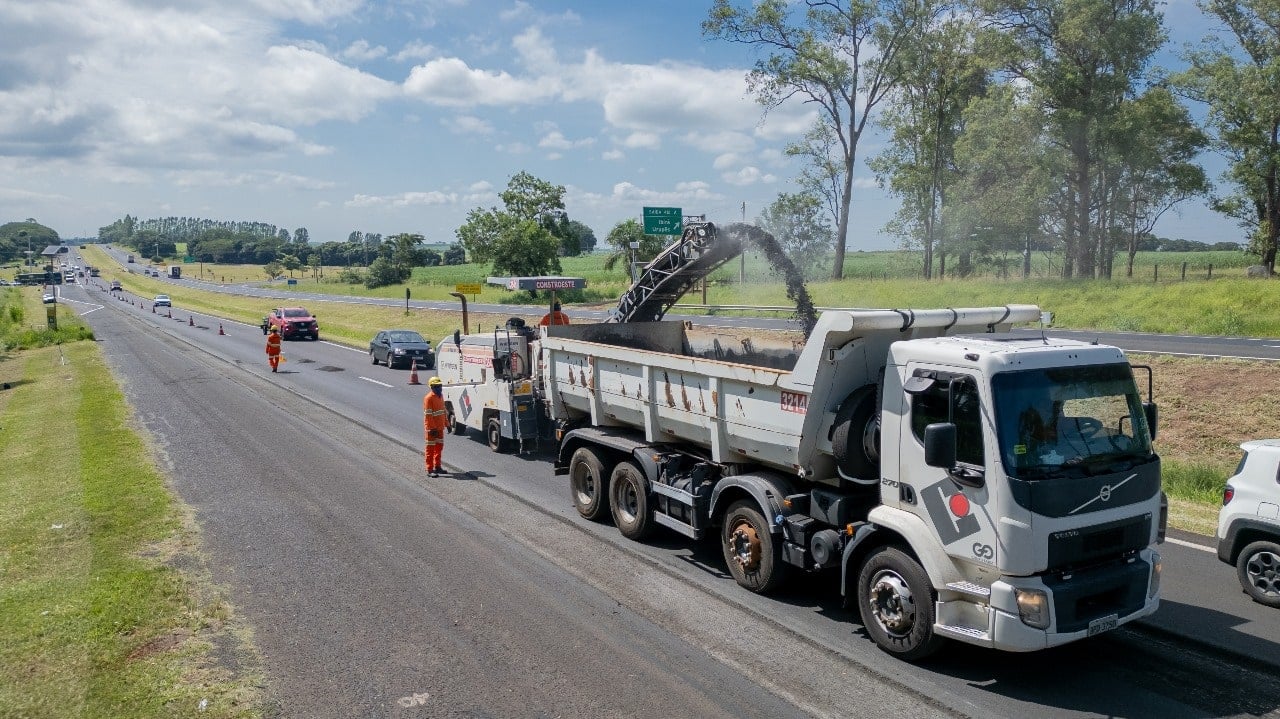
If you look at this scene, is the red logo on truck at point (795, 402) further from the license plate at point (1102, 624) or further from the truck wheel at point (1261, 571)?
the truck wheel at point (1261, 571)

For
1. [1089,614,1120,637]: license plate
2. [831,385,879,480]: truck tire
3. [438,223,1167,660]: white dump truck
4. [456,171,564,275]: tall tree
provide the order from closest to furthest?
1. [438,223,1167,660]: white dump truck
2. [1089,614,1120,637]: license plate
3. [831,385,879,480]: truck tire
4. [456,171,564,275]: tall tree

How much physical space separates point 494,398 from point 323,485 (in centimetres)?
325

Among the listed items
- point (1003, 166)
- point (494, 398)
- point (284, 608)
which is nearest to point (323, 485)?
point (494, 398)

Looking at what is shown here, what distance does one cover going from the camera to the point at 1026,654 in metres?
6.84

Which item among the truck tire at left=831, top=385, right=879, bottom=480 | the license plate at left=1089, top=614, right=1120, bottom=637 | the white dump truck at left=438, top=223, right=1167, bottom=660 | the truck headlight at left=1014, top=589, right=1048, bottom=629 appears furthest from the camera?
the truck tire at left=831, top=385, right=879, bottom=480

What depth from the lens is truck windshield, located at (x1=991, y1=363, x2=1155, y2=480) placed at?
235 inches

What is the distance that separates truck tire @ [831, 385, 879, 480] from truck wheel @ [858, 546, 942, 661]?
688mm

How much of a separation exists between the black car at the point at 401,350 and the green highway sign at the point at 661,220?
11455 millimetres

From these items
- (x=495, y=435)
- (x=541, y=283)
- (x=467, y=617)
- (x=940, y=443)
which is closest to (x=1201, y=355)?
(x=541, y=283)

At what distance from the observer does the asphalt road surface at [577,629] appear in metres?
6.09

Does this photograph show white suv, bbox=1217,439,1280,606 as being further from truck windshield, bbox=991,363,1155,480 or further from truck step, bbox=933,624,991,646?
truck step, bbox=933,624,991,646

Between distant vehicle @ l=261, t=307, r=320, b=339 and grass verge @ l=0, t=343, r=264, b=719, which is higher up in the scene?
distant vehicle @ l=261, t=307, r=320, b=339

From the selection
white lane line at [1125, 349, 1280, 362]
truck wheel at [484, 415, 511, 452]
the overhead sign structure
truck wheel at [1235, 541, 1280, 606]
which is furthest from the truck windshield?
white lane line at [1125, 349, 1280, 362]

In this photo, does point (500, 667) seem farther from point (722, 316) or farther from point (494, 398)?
point (722, 316)
